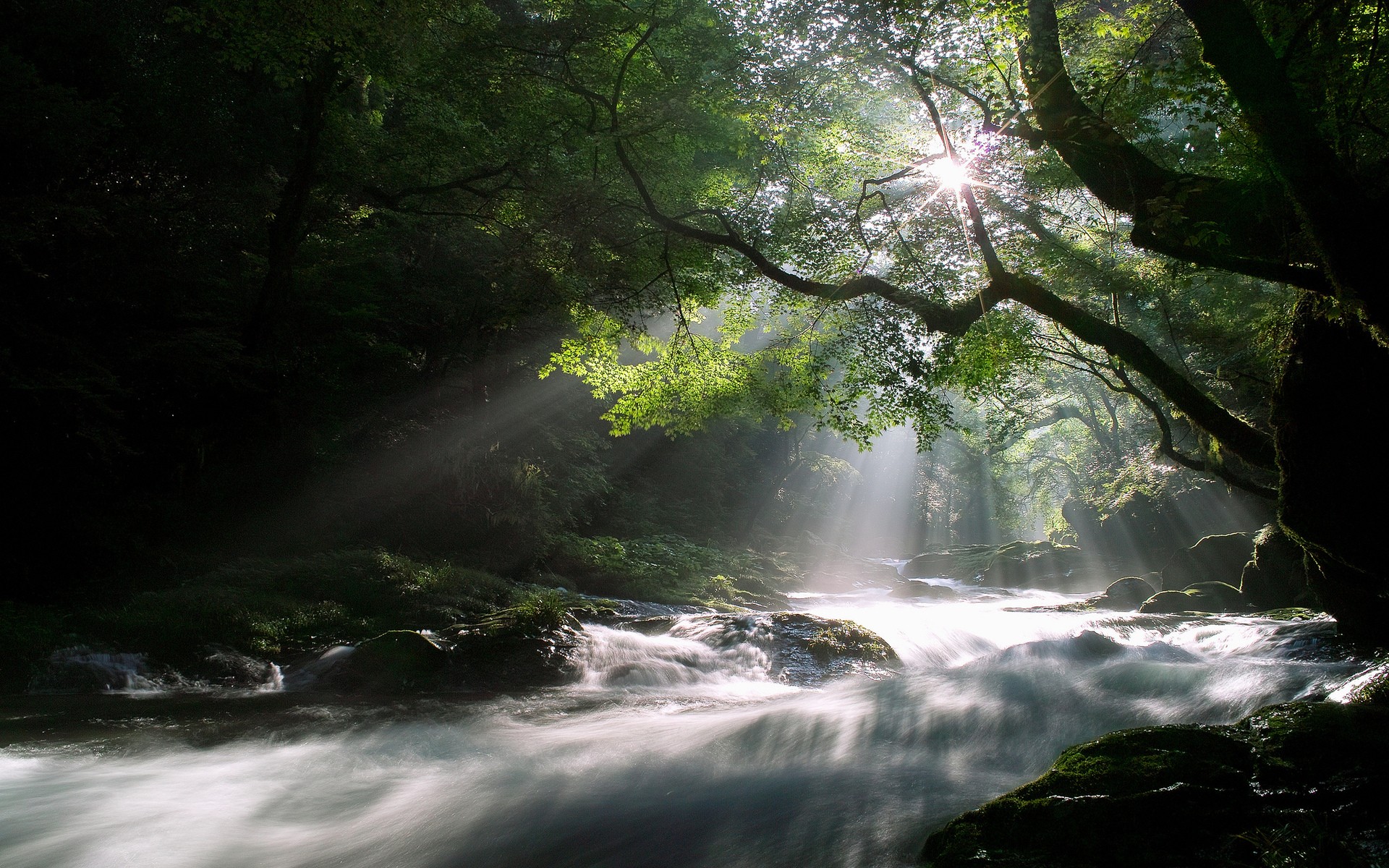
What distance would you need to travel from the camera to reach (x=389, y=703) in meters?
7.27

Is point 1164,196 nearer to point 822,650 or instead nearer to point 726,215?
point 726,215

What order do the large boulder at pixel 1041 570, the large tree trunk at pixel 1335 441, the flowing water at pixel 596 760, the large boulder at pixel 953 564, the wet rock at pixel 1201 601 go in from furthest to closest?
1. the large boulder at pixel 953 564
2. the large boulder at pixel 1041 570
3. the wet rock at pixel 1201 601
4. the large tree trunk at pixel 1335 441
5. the flowing water at pixel 596 760

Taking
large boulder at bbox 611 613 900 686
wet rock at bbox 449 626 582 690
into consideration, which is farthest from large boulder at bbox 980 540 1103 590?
wet rock at bbox 449 626 582 690

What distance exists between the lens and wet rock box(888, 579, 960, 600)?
25938 mm

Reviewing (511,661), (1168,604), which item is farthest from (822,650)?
(1168,604)

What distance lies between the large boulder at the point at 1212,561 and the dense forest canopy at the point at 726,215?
15.9 ft

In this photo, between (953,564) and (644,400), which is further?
(953,564)

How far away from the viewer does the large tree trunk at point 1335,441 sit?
472cm

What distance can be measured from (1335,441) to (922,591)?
77.6 feet

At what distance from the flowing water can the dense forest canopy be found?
2.61 meters

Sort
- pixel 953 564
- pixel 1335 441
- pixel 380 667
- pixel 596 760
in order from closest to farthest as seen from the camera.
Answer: pixel 1335 441
pixel 596 760
pixel 380 667
pixel 953 564

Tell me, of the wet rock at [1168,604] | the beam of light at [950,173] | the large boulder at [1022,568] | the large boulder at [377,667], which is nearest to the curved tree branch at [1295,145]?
the beam of light at [950,173]

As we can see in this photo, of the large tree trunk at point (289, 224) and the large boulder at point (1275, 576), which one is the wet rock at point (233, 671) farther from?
the large boulder at point (1275, 576)

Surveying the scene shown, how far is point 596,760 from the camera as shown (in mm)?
5875
